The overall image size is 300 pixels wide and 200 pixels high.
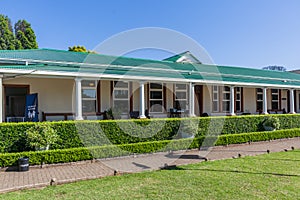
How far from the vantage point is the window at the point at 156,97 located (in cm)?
1634

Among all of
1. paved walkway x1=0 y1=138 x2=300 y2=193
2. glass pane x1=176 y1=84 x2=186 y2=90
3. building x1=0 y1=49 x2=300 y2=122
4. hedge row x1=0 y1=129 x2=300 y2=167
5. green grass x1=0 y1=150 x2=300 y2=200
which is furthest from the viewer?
glass pane x1=176 y1=84 x2=186 y2=90

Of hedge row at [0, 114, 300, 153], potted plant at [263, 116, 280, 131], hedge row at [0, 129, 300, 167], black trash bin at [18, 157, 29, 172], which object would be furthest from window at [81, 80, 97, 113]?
potted plant at [263, 116, 280, 131]

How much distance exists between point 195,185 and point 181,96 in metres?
12.1

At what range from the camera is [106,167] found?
307 inches

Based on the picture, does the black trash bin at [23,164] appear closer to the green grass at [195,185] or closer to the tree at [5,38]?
the green grass at [195,185]

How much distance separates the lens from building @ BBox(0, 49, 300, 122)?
11266mm

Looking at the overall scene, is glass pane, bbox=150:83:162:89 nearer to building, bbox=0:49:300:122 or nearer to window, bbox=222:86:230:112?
building, bbox=0:49:300:122

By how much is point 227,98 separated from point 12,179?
16969 millimetres

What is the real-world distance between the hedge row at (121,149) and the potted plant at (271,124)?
0.57m

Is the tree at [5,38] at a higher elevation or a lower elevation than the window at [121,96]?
higher

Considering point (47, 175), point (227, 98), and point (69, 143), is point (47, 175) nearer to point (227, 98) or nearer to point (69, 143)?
point (69, 143)

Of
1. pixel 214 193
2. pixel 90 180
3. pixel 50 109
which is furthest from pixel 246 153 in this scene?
pixel 50 109

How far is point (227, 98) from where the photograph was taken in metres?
20.1

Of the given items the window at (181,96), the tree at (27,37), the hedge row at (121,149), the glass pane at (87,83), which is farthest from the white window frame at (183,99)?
the tree at (27,37)
